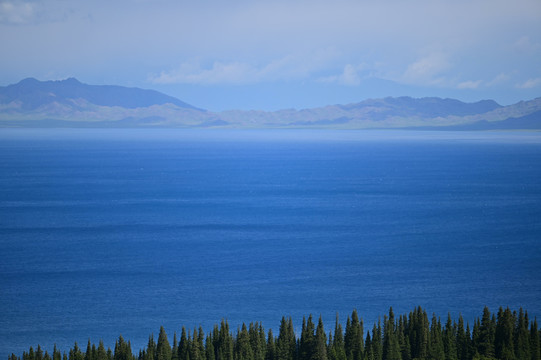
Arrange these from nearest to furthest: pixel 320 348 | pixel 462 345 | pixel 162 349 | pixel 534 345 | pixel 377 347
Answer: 1. pixel 320 348
2. pixel 162 349
3. pixel 377 347
4. pixel 534 345
5. pixel 462 345

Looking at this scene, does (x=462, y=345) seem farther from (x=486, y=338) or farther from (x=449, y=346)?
(x=486, y=338)

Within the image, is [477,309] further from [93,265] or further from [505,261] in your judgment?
[93,265]

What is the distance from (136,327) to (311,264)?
16628 mm

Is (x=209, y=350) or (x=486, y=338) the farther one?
(x=486, y=338)

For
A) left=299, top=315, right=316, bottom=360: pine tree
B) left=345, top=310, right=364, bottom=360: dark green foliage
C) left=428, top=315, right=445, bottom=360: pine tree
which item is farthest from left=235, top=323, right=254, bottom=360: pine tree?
left=428, top=315, right=445, bottom=360: pine tree

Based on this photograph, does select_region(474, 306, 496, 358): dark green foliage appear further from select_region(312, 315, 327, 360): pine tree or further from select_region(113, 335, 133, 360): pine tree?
select_region(113, 335, 133, 360): pine tree

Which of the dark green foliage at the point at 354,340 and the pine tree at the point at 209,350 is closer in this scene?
the pine tree at the point at 209,350

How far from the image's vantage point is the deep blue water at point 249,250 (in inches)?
1699

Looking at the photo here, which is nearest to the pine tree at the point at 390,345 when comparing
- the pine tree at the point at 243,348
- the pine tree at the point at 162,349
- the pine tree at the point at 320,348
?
the pine tree at the point at 320,348

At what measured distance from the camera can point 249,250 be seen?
57.5m

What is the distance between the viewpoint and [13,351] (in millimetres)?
37000

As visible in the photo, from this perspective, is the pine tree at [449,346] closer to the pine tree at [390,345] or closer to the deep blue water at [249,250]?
the pine tree at [390,345]

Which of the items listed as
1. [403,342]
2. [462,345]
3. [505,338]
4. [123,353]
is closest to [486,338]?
[505,338]

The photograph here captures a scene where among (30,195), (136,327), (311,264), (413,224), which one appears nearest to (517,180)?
(413,224)
